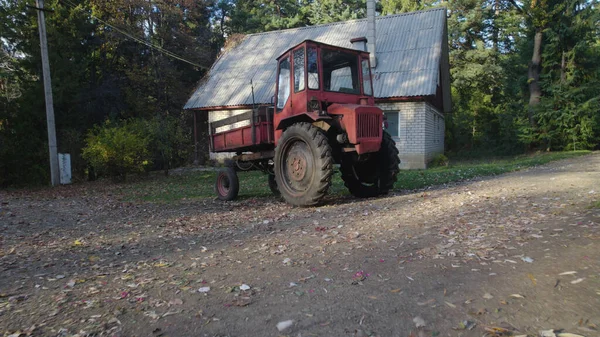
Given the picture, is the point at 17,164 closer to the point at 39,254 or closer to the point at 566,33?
the point at 39,254

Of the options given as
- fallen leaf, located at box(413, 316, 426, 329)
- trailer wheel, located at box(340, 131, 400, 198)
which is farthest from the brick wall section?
fallen leaf, located at box(413, 316, 426, 329)

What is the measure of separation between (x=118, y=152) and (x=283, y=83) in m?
10.1

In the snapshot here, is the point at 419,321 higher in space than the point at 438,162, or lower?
lower

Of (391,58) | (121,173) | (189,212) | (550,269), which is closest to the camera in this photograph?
(550,269)

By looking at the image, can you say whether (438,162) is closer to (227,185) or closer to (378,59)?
(378,59)

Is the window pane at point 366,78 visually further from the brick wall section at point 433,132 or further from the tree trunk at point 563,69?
the tree trunk at point 563,69

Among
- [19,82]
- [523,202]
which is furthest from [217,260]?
[19,82]

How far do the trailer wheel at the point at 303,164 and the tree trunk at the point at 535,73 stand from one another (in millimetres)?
18042

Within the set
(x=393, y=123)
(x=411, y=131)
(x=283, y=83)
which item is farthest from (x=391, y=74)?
(x=283, y=83)

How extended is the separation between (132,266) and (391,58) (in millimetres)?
17007

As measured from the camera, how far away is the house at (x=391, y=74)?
1698 cm

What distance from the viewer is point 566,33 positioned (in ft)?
65.0

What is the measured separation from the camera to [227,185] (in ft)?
32.4

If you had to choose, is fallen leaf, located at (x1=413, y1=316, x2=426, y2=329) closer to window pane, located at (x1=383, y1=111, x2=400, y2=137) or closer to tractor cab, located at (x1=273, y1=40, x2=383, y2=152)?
tractor cab, located at (x1=273, y1=40, x2=383, y2=152)
